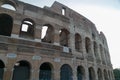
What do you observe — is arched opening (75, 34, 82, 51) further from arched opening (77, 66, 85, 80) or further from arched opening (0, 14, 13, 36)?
arched opening (0, 14, 13, 36)

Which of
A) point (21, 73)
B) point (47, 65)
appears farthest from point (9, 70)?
point (47, 65)

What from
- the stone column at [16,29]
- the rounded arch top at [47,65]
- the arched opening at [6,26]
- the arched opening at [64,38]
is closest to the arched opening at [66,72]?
the rounded arch top at [47,65]

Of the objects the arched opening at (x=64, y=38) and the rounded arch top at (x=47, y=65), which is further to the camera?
the arched opening at (x=64, y=38)

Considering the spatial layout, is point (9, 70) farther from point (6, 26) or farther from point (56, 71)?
point (6, 26)

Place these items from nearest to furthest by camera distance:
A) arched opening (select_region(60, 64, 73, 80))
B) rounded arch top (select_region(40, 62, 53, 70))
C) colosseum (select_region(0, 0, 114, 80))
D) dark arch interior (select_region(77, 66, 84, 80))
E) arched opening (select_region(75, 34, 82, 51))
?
colosseum (select_region(0, 0, 114, 80)) < rounded arch top (select_region(40, 62, 53, 70)) < arched opening (select_region(60, 64, 73, 80)) < dark arch interior (select_region(77, 66, 84, 80)) < arched opening (select_region(75, 34, 82, 51))

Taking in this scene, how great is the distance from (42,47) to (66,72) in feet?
13.1

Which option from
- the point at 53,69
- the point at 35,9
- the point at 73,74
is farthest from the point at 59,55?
the point at 35,9

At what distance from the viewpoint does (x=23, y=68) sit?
37.5ft

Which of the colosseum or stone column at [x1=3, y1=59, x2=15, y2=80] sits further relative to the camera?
the colosseum

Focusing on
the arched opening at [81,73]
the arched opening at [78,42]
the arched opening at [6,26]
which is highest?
the arched opening at [6,26]

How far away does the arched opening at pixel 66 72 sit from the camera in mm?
13225

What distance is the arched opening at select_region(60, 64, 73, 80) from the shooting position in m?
13.2

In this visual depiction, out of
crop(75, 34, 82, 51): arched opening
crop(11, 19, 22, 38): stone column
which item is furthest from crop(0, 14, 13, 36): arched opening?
crop(75, 34, 82, 51): arched opening

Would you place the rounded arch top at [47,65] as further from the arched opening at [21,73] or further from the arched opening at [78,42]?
the arched opening at [78,42]
